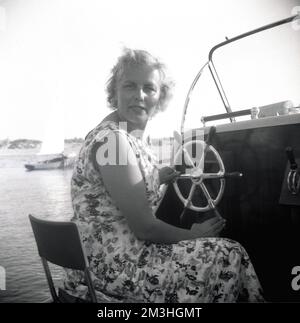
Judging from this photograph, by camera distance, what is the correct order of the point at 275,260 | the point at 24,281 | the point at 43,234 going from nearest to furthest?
the point at 43,234 → the point at 275,260 → the point at 24,281

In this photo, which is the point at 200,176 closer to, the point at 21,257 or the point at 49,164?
the point at 21,257

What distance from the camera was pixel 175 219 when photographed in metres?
2.24

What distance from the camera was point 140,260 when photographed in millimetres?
1258

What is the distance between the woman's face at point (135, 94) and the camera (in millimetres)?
1537

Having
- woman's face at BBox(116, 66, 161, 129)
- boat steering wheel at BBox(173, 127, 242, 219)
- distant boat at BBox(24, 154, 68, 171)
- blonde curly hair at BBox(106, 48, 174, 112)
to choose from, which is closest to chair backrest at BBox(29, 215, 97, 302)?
woman's face at BBox(116, 66, 161, 129)

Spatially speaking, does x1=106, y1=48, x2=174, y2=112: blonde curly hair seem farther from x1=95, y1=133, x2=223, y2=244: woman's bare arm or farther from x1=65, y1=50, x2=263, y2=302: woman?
x1=95, y1=133, x2=223, y2=244: woman's bare arm

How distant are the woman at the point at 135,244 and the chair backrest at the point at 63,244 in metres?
0.16

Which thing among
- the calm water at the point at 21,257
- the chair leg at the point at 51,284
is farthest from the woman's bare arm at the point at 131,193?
the calm water at the point at 21,257

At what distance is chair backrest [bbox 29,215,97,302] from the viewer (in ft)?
3.51

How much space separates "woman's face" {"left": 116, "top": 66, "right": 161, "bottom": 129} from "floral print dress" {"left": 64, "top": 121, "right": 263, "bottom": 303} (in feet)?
0.60

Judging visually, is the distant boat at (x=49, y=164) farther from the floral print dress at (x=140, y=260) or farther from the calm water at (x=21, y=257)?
the floral print dress at (x=140, y=260)

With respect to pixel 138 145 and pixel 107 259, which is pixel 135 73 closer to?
pixel 138 145
